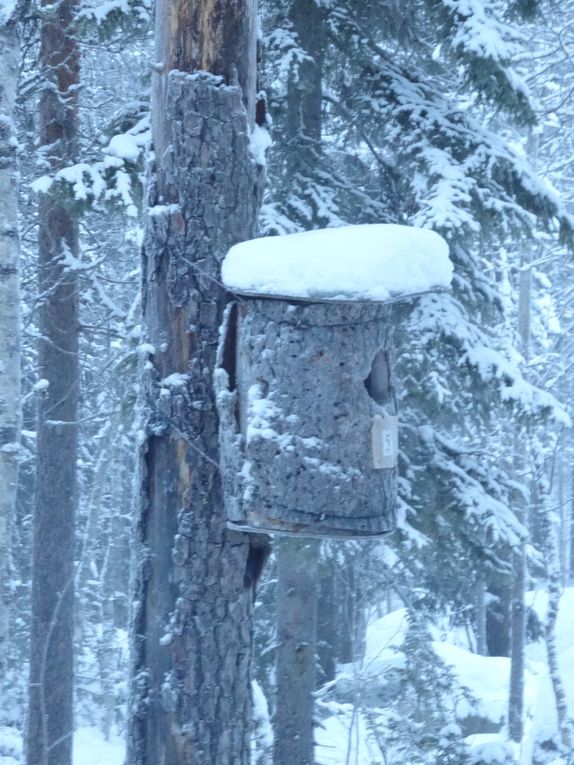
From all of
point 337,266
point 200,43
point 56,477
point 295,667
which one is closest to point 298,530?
point 337,266

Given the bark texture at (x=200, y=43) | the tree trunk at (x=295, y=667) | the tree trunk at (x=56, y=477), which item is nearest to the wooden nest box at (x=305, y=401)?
the bark texture at (x=200, y=43)

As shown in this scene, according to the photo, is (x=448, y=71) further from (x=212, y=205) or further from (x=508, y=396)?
(x=212, y=205)

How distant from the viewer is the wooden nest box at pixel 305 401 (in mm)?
2982

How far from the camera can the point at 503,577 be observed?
6945 millimetres

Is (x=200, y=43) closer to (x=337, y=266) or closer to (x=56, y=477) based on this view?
(x=337, y=266)

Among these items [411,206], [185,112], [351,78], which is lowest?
[185,112]

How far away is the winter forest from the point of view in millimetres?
3057

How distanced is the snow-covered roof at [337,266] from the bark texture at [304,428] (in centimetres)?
14

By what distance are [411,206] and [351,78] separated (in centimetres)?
157

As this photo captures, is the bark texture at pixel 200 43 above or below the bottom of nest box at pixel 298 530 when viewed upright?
above

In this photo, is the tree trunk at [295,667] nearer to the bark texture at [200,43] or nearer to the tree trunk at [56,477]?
the tree trunk at [56,477]

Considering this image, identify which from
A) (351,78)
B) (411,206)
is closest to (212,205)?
(411,206)

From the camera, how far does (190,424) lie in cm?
322

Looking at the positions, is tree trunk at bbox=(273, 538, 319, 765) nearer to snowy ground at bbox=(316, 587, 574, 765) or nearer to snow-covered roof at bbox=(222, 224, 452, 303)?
snowy ground at bbox=(316, 587, 574, 765)
